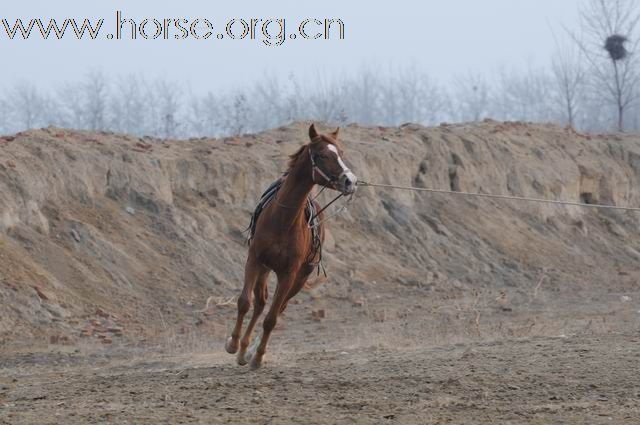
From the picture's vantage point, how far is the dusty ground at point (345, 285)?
28.2ft

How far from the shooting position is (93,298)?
17141mm

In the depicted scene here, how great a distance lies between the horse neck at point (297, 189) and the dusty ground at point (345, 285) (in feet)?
5.43

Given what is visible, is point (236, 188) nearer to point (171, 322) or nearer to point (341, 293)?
point (341, 293)

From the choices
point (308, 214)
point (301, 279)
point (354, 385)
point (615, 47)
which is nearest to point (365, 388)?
point (354, 385)

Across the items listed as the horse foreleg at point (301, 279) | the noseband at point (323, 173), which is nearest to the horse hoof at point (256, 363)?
the horse foreleg at point (301, 279)

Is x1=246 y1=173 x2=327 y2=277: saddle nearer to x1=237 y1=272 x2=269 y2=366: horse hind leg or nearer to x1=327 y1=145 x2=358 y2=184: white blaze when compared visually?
x1=237 y1=272 x2=269 y2=366: horse hind leg

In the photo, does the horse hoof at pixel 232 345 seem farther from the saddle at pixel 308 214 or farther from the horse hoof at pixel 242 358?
the saddle at pixel 308 214

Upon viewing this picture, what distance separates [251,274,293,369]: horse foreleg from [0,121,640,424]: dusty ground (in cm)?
30

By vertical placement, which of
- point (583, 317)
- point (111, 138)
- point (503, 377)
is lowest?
point (583, 317)

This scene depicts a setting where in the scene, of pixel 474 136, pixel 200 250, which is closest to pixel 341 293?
pixel 200 250

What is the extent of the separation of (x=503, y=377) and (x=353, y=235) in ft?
48.1

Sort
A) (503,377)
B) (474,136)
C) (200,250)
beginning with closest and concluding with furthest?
1. (503,377)
2. (200,250)
3. (474,136)

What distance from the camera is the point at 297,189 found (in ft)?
33.0

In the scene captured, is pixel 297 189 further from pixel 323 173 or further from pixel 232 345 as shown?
pixel 232 345
